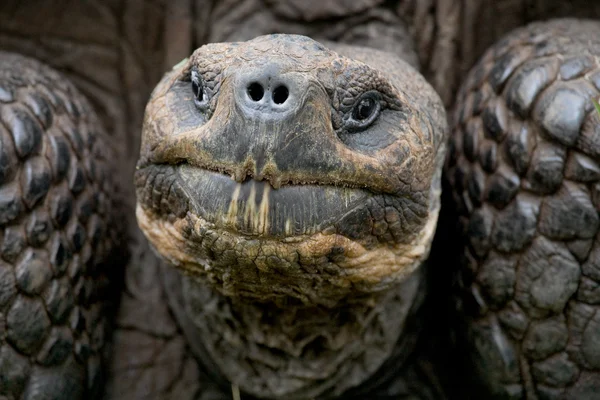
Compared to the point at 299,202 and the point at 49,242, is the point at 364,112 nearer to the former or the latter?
the point at 299,202

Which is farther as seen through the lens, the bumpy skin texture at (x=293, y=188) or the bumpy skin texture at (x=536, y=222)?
the bumpy skin texture at (x=536, y=222)

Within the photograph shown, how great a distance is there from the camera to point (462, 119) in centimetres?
224

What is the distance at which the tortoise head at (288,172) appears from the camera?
1456 mm

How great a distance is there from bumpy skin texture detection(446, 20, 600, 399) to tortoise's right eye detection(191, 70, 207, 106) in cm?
84

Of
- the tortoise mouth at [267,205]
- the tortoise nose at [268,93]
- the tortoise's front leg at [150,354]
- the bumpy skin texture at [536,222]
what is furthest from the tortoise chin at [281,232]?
the tortoise's front leg at [150,354]

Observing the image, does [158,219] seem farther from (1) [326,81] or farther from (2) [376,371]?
(2) [376,371]

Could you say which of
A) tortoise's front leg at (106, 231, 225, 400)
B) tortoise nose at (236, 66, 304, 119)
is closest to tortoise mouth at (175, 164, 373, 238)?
tortoise nose at (236, 66, 304, 119)

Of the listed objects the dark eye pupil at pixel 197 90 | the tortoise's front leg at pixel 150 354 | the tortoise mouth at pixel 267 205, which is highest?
the dark eye pupil at pixel 197 90

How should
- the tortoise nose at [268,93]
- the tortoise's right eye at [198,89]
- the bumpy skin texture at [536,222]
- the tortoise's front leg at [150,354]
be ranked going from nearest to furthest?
the tortoise nose at [268,93] → the tortoise's right eye at [198,89] → the bumpy skin texture at [536,222] → the tortoise's front leg at [150,354]

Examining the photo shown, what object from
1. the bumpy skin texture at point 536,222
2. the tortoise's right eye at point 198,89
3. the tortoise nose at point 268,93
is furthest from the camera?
the bumpy skin texture at point 536,222

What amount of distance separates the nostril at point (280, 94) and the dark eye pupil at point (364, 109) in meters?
0.23

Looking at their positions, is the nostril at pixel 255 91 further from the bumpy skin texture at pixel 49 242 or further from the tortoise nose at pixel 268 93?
the bumpy skin texture at pixel 49 242

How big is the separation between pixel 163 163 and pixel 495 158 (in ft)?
2.97

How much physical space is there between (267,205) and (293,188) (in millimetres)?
64
